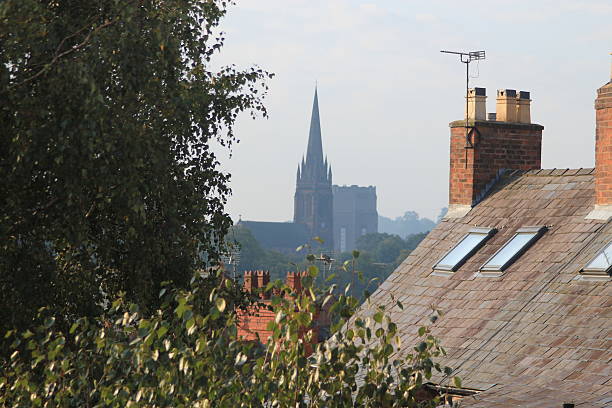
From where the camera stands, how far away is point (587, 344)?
1461 cm

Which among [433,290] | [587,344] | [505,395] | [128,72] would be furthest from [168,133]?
[433,290]

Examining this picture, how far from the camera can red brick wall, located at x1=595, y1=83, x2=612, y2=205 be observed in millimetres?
17938

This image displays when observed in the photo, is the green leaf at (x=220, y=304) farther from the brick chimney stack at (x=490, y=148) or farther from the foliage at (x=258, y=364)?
the brick chimney stack at (x=490, y=148)

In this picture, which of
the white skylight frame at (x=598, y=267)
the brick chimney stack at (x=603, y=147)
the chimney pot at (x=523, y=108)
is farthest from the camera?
the chimney pot at (x=523, y=108)

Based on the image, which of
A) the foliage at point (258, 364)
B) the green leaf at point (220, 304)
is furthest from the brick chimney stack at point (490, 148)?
the green leaf at point (220, 304)

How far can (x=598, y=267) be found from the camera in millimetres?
16172

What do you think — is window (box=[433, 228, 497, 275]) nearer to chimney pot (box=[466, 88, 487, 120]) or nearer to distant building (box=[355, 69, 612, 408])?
distant building (box=[355, 69, 612, 408])

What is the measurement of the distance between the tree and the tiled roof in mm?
4456

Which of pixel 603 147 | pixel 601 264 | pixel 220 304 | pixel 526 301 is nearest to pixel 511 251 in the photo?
pixel 526 301

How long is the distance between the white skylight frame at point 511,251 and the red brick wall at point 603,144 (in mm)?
1287

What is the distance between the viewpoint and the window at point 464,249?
1967 cm

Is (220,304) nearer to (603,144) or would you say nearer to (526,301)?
(526,301)

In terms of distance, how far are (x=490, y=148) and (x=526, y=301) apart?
17.9 ft

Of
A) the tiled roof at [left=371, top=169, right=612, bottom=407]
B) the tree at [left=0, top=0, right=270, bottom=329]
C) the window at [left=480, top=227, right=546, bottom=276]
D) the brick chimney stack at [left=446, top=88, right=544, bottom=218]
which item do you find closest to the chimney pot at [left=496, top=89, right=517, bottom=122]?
the brick chimney stack at [left=446, top=88, right=544, bottom=218]
